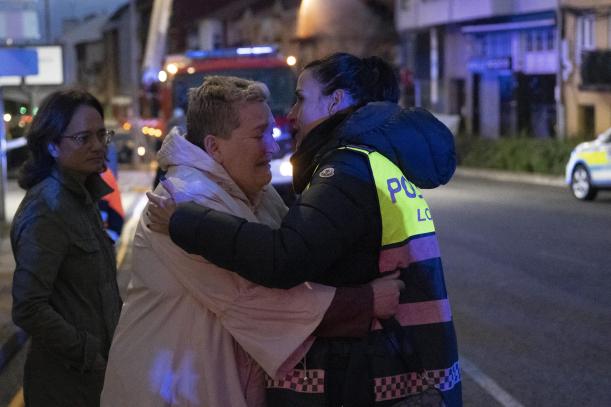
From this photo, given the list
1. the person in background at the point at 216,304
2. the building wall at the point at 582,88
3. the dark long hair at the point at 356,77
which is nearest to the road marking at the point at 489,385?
the dark long hair at the point at 356,77

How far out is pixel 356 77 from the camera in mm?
3369

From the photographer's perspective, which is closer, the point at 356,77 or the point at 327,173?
the point at 327,173

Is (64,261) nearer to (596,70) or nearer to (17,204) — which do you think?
(17,204)

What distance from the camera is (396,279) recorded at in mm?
3121

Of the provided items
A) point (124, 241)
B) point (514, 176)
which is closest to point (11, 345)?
point (124, 241)

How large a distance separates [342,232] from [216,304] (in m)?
0.39

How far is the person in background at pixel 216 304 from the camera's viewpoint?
3.06 metres

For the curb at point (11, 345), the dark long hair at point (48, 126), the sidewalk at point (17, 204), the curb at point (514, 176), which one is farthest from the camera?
the curb at point (514, 176)

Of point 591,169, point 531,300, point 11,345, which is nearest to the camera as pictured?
point 11,345

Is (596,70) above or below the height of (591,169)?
above

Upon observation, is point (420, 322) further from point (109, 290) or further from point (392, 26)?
point (392, 26)

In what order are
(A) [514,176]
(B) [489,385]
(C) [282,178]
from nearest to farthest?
1. (B) [489,385]
2. (C) [282,178]
3. (A) [514,176]

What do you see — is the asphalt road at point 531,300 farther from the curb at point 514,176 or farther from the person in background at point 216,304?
the curb at point 514,176

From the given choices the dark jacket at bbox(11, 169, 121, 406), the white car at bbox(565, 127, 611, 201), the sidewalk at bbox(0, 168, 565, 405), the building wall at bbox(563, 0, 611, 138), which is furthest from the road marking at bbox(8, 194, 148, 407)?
the building wall at bbox(563, 0, 611, 138)
